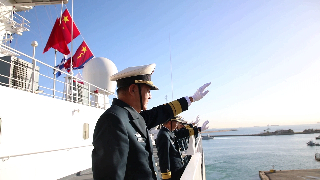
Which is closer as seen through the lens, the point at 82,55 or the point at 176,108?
the point at 176,108

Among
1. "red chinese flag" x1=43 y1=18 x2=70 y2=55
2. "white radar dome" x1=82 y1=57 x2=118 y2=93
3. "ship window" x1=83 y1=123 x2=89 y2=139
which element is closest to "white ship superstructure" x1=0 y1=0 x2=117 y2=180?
"ship window" x1=83 y1=123 x2=89 y2=139

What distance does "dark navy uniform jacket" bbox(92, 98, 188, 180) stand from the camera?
1.20 meters

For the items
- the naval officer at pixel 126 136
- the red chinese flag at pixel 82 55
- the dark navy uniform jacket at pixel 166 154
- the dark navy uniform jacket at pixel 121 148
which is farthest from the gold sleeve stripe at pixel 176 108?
the red chinese flag at pixel 82 55

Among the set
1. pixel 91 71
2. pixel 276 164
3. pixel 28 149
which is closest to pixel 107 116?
pixel 28 149

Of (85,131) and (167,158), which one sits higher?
(85,131)

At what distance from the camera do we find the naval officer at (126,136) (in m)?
1.21

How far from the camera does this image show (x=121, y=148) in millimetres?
1267

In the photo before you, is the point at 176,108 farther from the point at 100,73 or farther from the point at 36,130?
the point at 100,73

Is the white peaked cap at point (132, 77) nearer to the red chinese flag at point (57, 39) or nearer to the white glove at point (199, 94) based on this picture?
the white glove at point (199, 94)

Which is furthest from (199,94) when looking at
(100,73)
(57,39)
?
(100,73)

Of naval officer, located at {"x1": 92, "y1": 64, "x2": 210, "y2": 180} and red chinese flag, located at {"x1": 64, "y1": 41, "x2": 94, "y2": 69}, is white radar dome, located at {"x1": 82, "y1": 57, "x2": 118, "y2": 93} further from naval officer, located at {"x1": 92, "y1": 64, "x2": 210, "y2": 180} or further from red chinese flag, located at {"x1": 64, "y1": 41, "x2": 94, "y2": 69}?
naval officer, located at {"x1": 92, "y1": 64, "x2": 210, "y2": 180}

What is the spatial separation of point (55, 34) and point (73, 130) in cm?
561

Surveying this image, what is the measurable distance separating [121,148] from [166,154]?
9.95ft

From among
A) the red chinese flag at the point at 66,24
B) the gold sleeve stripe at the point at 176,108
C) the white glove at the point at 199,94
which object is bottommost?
the gold sleeve stripe at the point at 176,108
